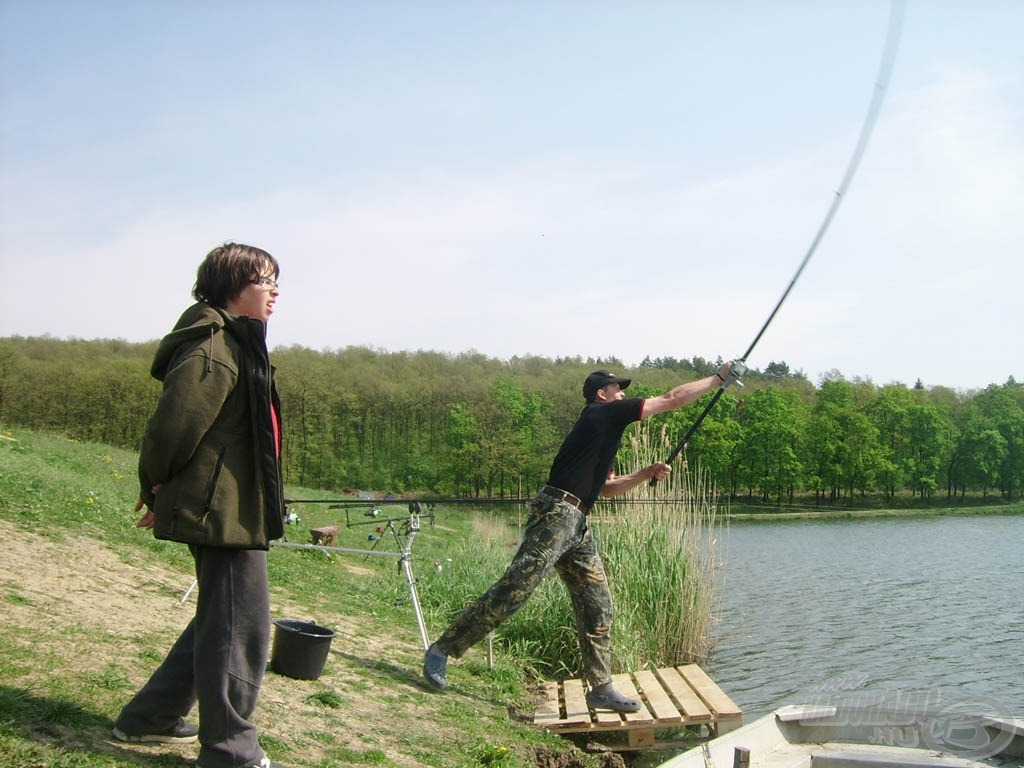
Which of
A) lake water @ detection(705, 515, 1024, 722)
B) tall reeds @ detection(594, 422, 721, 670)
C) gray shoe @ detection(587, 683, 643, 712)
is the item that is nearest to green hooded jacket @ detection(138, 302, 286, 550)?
gray shoe @ detection(587, 683, 643, 712)

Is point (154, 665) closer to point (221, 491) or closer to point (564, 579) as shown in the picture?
point (221, 491)

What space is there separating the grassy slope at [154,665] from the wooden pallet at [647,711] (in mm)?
180

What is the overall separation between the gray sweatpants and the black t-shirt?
8.79 ft

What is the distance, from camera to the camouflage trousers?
578 cm

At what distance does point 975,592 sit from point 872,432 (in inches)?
1775

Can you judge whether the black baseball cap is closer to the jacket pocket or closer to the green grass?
the green grass

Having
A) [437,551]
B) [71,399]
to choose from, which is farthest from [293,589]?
[71,399]

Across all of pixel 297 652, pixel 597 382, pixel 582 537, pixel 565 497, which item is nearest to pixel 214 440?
pixel 297 652

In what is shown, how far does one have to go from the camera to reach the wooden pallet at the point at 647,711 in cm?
619

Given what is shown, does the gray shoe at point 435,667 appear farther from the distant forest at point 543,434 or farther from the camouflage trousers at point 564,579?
the distant forest at point 543,434

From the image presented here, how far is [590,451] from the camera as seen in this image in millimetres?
5848

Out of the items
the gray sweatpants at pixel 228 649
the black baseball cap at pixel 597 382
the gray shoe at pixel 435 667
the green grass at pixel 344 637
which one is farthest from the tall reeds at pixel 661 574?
the gray sweatpants at pixel 228 649

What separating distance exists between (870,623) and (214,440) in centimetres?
1383

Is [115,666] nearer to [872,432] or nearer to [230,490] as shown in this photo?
[230,490]
